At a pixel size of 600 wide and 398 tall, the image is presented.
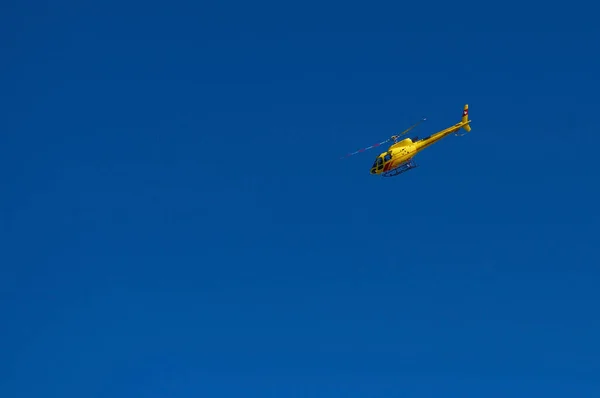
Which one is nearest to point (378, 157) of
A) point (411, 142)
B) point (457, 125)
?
point (411, 142)

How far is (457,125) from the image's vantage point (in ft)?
266

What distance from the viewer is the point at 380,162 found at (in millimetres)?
79938

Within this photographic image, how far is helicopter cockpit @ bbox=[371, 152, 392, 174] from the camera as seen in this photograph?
79.4m

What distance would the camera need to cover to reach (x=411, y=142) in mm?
80250

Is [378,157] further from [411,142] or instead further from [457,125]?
[457,125]

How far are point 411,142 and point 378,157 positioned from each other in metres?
4.74

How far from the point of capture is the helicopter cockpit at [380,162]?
79.4 metres

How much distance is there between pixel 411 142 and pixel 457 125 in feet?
22.2

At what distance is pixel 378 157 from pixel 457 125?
1146 centimetres

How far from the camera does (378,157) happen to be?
264 feet
